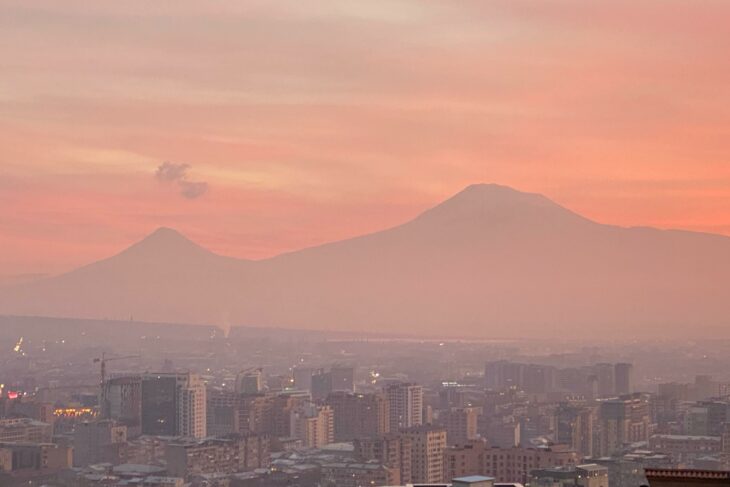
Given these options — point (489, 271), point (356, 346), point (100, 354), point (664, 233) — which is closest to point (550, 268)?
point (489, 271)

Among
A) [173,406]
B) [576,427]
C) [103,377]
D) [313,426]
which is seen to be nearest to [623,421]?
[576,427]

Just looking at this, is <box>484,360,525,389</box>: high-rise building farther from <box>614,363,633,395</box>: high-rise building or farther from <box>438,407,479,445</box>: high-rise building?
<box>438,407,479,445</box>: high-rise building

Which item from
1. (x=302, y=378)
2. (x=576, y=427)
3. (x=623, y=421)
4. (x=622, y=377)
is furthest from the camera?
(x=302, y=378)

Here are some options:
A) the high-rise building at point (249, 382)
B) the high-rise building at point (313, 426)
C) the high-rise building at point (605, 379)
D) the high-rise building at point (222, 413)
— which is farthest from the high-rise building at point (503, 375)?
the high-rise building at point (222, 413)

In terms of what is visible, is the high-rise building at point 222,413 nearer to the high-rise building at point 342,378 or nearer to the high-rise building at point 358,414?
the high-rise building at point 358,414

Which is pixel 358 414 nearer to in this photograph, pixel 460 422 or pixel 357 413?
pixel 357 413

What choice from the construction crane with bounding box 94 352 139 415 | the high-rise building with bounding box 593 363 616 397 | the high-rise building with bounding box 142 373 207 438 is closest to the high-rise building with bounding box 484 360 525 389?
the high-rise building with bounding box 593 363 616 397
